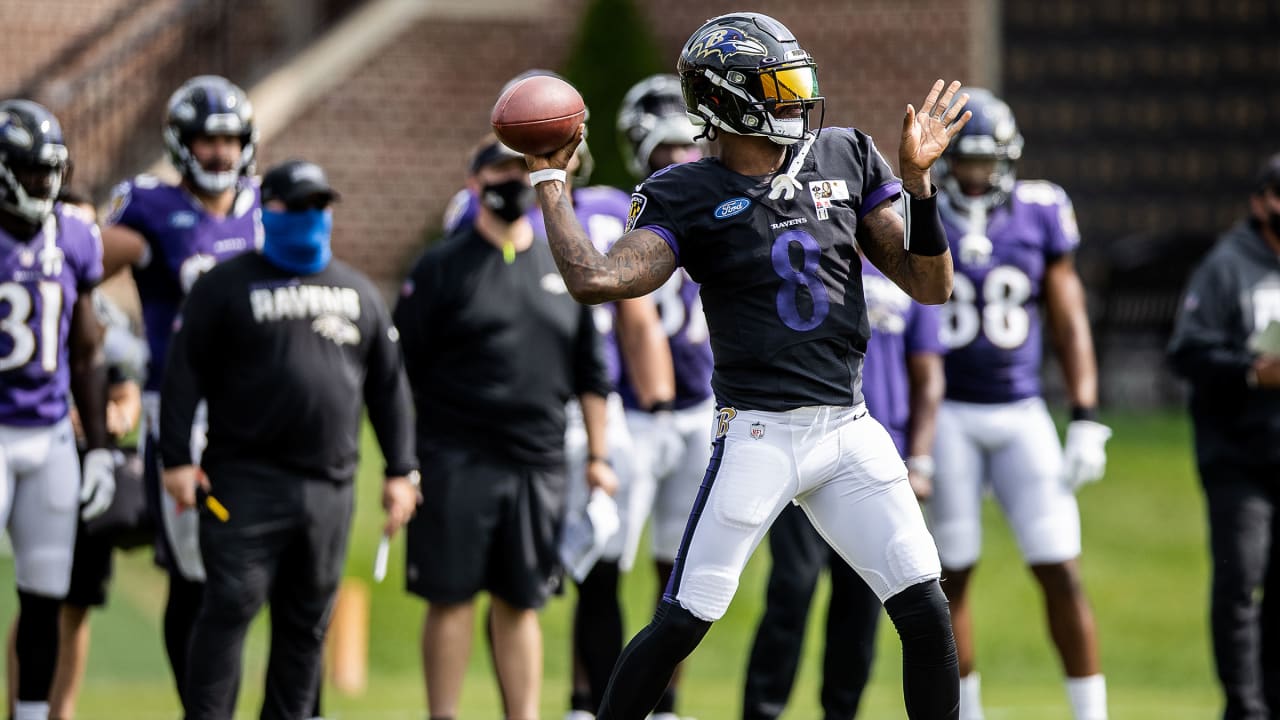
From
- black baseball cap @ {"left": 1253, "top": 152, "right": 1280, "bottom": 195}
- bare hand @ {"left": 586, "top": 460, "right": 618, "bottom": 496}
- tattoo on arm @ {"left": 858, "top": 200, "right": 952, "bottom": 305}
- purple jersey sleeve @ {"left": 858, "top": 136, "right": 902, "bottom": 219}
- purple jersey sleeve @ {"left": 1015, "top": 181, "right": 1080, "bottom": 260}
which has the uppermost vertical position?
purple jersey sleeve @ {"left": 858, "top": 136, "right": 902, "bottom": 219}

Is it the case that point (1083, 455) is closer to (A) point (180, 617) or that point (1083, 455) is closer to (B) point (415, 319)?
(B) point (415, 319)

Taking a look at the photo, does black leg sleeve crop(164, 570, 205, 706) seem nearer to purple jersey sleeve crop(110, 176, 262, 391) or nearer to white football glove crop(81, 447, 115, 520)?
white football glove crop(81, 447, 115, 520)

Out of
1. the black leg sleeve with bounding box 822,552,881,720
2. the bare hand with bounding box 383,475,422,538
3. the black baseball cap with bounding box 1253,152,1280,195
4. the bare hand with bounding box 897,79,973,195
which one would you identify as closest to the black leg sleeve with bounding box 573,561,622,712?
the black leg sleeve with bounding box 822,552,881,720

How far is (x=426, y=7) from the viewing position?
17.9 metres

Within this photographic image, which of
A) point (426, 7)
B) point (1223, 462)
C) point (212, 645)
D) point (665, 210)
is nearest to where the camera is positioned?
point (665, 210)

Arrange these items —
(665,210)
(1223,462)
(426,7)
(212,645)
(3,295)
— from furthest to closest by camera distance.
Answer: (426,7) → (1223,462) → (3,295) → (212,645) → (665,210)

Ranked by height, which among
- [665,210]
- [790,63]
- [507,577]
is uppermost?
[790,63]

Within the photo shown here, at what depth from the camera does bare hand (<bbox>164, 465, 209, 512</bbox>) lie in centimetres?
592

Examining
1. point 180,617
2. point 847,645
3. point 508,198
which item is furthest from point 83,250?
point 847,645

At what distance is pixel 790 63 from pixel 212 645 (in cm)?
270

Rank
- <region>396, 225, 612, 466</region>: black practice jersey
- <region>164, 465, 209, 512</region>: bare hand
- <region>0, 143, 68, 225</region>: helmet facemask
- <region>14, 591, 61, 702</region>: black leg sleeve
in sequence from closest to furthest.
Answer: <region>164, 465, 209, 512</region>: bare hand
<region>0, 143, 68, 225</region>: helmet facemask
<region>14, 591, 61, 702</region>: black leg sleeve
<region>396, 225, 612, 466</region>: black practice jersey

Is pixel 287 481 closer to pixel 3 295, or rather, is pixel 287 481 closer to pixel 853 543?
pixel 3 295

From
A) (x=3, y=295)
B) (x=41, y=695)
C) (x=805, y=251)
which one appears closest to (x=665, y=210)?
(x=805, y=251)

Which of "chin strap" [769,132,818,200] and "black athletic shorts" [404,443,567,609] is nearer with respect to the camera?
"chin strap" [769,132,818,200]
